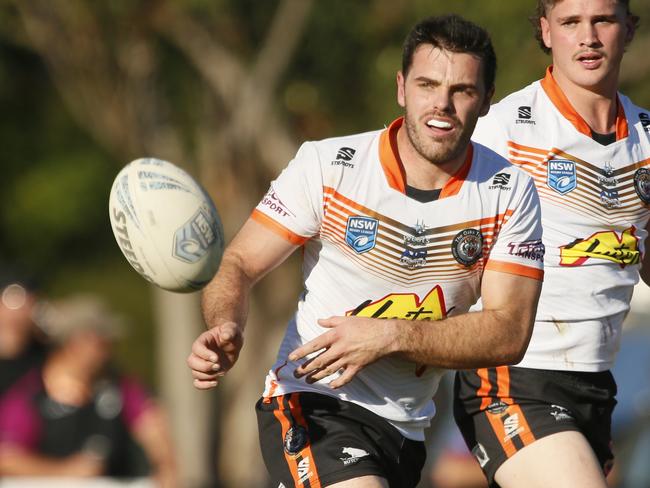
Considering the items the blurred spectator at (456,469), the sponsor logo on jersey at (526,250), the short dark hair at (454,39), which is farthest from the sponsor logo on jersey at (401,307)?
the blurred spectator at (456,469)

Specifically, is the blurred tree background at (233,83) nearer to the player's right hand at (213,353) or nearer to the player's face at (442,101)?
the player's face at (442,101)

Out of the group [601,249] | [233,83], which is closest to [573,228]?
[601,249]

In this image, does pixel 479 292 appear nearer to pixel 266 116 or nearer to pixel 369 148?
pixel 369 148

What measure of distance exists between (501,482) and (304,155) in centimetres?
168

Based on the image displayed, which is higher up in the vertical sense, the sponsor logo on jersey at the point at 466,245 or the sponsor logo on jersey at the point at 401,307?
the sponsor logo on jersey at the point at 466,245

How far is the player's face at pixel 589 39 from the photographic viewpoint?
19.2 feet

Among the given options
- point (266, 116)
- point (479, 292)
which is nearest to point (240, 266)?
point (479, 292)

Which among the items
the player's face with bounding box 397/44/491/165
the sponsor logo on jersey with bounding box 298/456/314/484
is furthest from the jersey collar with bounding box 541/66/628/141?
the sponsor logo on jersey with bounding box 298/456/314/484

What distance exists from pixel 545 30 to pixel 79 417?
4.95 m

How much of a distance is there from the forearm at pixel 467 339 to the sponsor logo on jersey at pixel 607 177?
863 millimetres

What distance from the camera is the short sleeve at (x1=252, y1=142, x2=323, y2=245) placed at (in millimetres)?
5332

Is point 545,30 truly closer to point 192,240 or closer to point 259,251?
point 259,251

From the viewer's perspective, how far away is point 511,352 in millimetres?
5316

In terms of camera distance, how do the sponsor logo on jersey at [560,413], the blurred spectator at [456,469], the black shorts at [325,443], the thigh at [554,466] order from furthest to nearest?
1. the blurred spectator at [456,469]
2. the sponsor logo on jersey at [560,413]
3. the thigh at [554,466]
4. the black shorts at [325,443]
